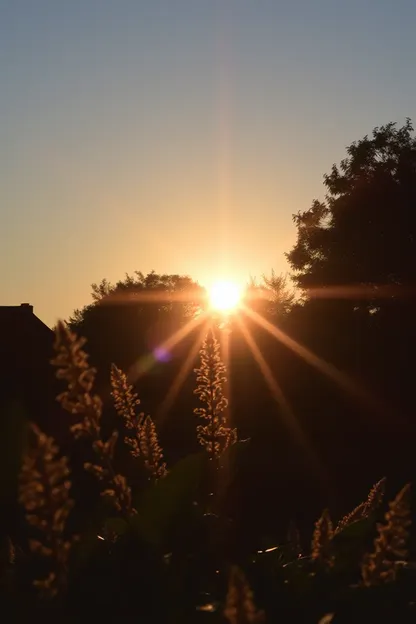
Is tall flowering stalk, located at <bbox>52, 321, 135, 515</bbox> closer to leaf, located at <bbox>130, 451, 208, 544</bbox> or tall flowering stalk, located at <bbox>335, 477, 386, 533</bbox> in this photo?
leaf, located at <bbox>130, 451, 208, 544</bbox>

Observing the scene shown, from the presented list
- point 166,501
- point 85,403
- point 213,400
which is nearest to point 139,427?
point 213,400

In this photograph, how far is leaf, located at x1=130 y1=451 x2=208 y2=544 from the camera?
1467 mm

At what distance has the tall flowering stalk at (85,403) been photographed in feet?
4.48

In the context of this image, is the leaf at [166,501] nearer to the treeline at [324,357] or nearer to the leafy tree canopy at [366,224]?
the treeline at [324,357]

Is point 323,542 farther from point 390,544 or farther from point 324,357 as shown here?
point 324,357

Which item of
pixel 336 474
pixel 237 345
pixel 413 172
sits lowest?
pixel 336 474

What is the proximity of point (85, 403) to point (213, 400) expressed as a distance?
503 millimetres

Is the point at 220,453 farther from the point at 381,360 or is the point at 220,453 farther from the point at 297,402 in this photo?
the point at 381,360

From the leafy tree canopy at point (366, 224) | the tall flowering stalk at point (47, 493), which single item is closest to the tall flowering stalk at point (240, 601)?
the tall flowering stalk at point (47, 493)

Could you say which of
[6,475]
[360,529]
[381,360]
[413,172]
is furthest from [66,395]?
[413,172]

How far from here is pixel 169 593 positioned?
1.35m

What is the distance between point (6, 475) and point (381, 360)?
28059 mm

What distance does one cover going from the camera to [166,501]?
59.2 inches

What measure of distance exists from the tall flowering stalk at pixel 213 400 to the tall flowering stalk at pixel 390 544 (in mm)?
573
